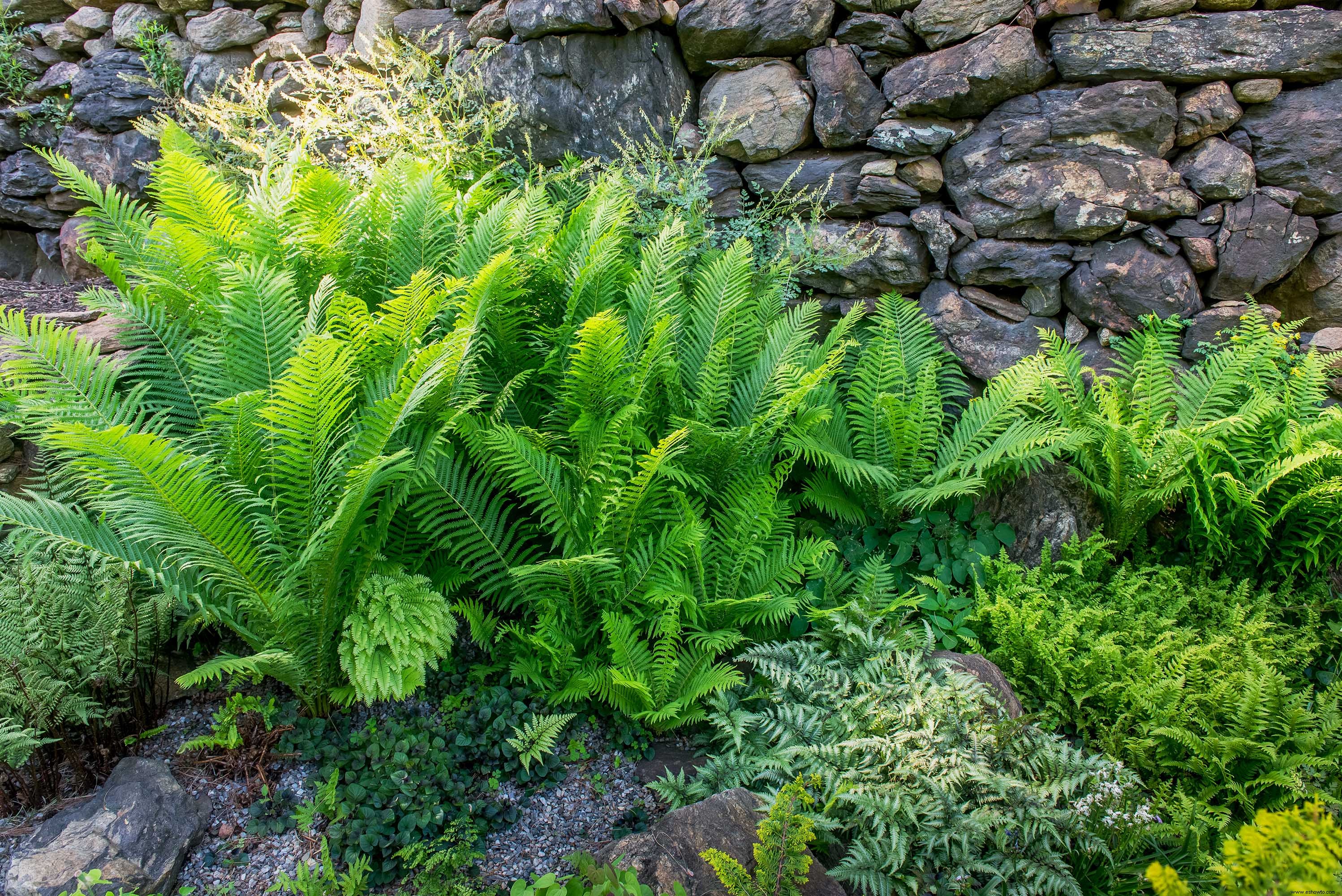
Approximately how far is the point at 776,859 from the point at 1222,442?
9.21 feet

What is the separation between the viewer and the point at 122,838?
2145mm

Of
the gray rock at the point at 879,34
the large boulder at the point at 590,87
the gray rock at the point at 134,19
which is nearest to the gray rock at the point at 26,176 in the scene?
the gray rock at the point at 134,19

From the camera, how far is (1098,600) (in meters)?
3.32

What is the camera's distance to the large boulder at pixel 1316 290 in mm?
3684

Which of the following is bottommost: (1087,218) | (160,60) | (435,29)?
(1087,218)

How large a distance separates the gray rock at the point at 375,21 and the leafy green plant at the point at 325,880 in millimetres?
4555

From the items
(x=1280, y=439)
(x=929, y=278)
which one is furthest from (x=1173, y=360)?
(x=929, y=278)

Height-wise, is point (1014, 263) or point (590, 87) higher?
point (590, 87)

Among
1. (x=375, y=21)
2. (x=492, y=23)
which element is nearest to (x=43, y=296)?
(x=375, y=21)

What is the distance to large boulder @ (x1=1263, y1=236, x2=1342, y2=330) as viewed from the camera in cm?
368

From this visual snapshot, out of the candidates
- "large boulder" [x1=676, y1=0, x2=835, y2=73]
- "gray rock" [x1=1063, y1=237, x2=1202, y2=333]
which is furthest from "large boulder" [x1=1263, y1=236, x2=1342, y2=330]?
"large boulder" [x1=676, y1=0, x2=835, y2=73]

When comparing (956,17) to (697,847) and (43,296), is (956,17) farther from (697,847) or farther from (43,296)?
(43,296)

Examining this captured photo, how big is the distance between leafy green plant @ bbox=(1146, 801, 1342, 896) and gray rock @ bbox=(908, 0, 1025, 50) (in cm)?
363

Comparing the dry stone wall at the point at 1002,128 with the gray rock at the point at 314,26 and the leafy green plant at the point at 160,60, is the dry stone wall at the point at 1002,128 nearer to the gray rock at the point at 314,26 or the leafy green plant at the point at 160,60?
the gray rock at the point at 314,26
